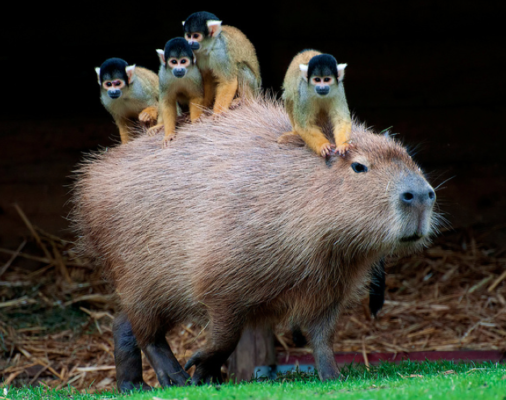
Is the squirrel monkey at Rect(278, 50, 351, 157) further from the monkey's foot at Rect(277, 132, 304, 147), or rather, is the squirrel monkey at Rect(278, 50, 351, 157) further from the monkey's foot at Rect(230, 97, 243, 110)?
the monkey's foot at Rect(230, 97, 243, 110)

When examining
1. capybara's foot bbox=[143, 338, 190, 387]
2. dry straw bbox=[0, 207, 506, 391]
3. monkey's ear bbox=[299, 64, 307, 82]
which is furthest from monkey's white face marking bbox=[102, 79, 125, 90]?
dry straw bbox=[0, 207, 506, 391]

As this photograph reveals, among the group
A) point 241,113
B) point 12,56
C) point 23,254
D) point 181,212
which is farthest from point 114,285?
point 12,56

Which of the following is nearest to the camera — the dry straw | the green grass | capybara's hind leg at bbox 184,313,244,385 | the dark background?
the green grass

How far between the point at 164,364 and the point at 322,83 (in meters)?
2.34

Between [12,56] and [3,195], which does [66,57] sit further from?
[3,195]

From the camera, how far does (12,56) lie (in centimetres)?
841

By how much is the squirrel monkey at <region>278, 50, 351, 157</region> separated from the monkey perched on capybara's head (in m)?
0.10

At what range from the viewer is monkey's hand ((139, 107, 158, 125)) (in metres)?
6.01

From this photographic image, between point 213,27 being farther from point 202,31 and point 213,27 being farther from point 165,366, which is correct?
point 165,366

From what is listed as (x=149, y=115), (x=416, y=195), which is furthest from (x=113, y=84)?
(x=416, y=195)

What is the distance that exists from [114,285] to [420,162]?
3848mm

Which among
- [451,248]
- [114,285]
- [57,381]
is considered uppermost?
[114,285]

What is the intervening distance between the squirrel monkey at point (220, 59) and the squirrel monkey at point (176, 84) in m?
0.09

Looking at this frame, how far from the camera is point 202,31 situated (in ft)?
18.2
